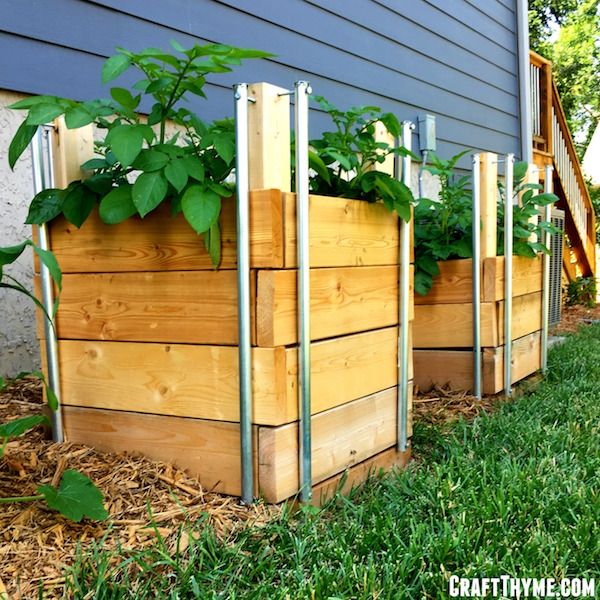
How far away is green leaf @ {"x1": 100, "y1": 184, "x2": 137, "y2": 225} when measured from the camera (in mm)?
1637

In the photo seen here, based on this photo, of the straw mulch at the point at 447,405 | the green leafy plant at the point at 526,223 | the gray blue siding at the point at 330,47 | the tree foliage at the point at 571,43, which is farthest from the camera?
the tree foliage at the point at 571,43

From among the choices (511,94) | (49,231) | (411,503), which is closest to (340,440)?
(411,503)

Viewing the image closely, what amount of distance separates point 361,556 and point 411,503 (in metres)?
0.33

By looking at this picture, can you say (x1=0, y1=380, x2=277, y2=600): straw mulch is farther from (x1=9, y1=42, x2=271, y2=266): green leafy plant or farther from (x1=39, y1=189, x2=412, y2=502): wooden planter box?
(x1=9, y1=42, x2=271, y2=266): green leafy plant

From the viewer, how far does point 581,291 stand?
8328 millimetres

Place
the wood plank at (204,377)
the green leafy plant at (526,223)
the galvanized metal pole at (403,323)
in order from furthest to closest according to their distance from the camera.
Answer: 1. the green leafy plant at (526,223)
2. the galvanized metal pole at (403,323)
3. the wood plank at (204,377)

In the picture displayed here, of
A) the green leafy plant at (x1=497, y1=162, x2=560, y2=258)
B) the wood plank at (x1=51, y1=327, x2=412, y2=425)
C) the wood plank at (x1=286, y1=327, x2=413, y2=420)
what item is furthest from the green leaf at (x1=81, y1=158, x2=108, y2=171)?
the green leafy plant at (x1=497, y1=162, x2=560, y2=258)

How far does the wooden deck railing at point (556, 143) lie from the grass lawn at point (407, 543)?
569 centimetres

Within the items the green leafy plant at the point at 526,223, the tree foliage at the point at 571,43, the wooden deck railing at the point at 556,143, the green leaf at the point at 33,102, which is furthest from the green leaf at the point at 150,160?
the tree foliage at the point at 571,43

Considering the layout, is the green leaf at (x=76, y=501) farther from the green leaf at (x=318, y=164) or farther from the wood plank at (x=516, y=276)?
the wood plank at (x=516, y=276)

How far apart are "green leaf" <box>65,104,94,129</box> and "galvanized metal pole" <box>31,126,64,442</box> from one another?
1.19 feet

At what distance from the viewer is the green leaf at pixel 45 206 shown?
1.79 meters

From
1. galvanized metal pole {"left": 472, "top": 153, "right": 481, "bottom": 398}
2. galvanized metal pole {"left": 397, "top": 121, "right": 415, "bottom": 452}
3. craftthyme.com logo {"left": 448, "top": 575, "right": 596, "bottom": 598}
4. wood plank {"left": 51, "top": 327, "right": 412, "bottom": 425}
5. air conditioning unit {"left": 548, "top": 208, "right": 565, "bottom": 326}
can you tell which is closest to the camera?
craftthyme.com logo {"left": 448, "top": 575, "right": 596, "bottom": 598}

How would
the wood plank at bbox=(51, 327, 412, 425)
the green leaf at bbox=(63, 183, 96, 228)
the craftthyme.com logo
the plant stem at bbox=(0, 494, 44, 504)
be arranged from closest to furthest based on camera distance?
the craftthyme.com logo
the plant stem at bbox=(0, 494, 44, 504)
the wood plank at bbox=(51, 327, 412, 425)
the green leaf at bbox=(63, 183, 96, 228)
